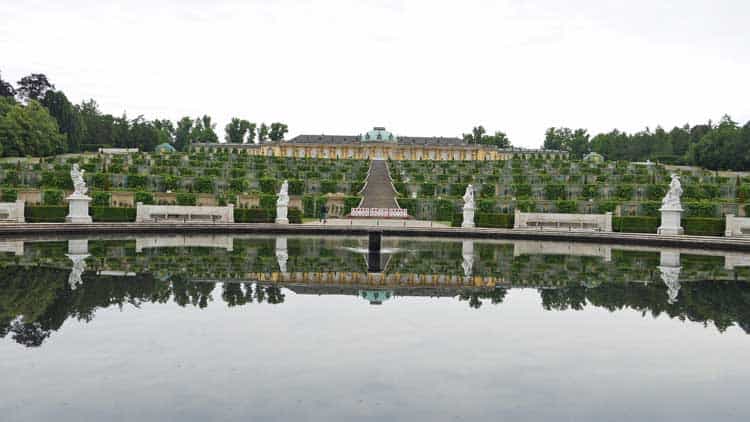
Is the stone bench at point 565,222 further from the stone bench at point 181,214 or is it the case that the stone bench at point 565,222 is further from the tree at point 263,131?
the tree at point 263,131

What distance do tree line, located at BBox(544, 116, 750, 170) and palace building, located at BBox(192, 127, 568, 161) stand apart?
10.3m

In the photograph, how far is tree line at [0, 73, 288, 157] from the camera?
70000 mm

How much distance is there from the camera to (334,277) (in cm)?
1402

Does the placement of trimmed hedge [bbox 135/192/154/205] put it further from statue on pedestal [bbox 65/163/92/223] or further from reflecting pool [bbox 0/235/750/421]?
reflecting pool [bbox 0/235/750/421]

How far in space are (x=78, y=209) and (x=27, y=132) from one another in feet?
158

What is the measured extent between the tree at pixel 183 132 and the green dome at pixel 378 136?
135ft

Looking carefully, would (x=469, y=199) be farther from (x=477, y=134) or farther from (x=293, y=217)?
(x=477, y=134)

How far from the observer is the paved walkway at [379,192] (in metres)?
42.8

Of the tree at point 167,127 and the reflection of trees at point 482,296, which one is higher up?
the tree at point 167,127

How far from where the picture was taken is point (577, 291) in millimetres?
12789

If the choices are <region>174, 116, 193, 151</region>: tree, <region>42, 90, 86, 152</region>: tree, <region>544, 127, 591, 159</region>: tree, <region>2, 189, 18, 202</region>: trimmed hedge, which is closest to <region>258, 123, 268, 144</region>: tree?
<region>174, 116, 193, 151</region>: tree

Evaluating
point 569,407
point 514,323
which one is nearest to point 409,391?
point 569,407

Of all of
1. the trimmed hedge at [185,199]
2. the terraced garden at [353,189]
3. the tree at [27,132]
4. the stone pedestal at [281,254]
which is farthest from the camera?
the tree at [27,132]

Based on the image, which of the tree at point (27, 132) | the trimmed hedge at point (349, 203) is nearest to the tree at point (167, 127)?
the tree at point (27, 132)
